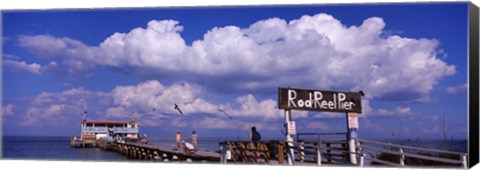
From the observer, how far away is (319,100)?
2198 centimetres

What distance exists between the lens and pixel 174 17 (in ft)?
75.8

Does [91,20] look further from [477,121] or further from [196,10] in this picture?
[477,121]

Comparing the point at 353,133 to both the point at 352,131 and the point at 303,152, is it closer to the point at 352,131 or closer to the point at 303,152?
the point at 352,131

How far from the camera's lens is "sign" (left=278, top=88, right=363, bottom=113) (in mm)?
21891

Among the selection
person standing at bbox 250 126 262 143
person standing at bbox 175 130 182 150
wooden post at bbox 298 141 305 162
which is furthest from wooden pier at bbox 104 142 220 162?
wooden post at bbox 298 141 305 162

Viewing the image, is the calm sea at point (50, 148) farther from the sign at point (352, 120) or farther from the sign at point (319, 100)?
the sign at point (319, 100)

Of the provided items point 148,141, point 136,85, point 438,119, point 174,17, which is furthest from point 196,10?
point 438,119

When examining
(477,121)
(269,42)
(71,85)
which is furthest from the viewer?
(71,85)

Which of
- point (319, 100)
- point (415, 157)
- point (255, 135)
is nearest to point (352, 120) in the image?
point (319, 100)

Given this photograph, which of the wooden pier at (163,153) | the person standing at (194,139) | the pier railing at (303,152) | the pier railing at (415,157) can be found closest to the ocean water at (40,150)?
the wooden pier at (163,153)

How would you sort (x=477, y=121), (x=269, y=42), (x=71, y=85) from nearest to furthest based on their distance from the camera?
(x=477, y=121) < (x=269, y=42) < (x=71, y=85)

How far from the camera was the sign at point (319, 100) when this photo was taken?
21891mm

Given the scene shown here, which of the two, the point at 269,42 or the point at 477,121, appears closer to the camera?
the point at 477,121

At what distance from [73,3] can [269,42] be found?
172 inches
